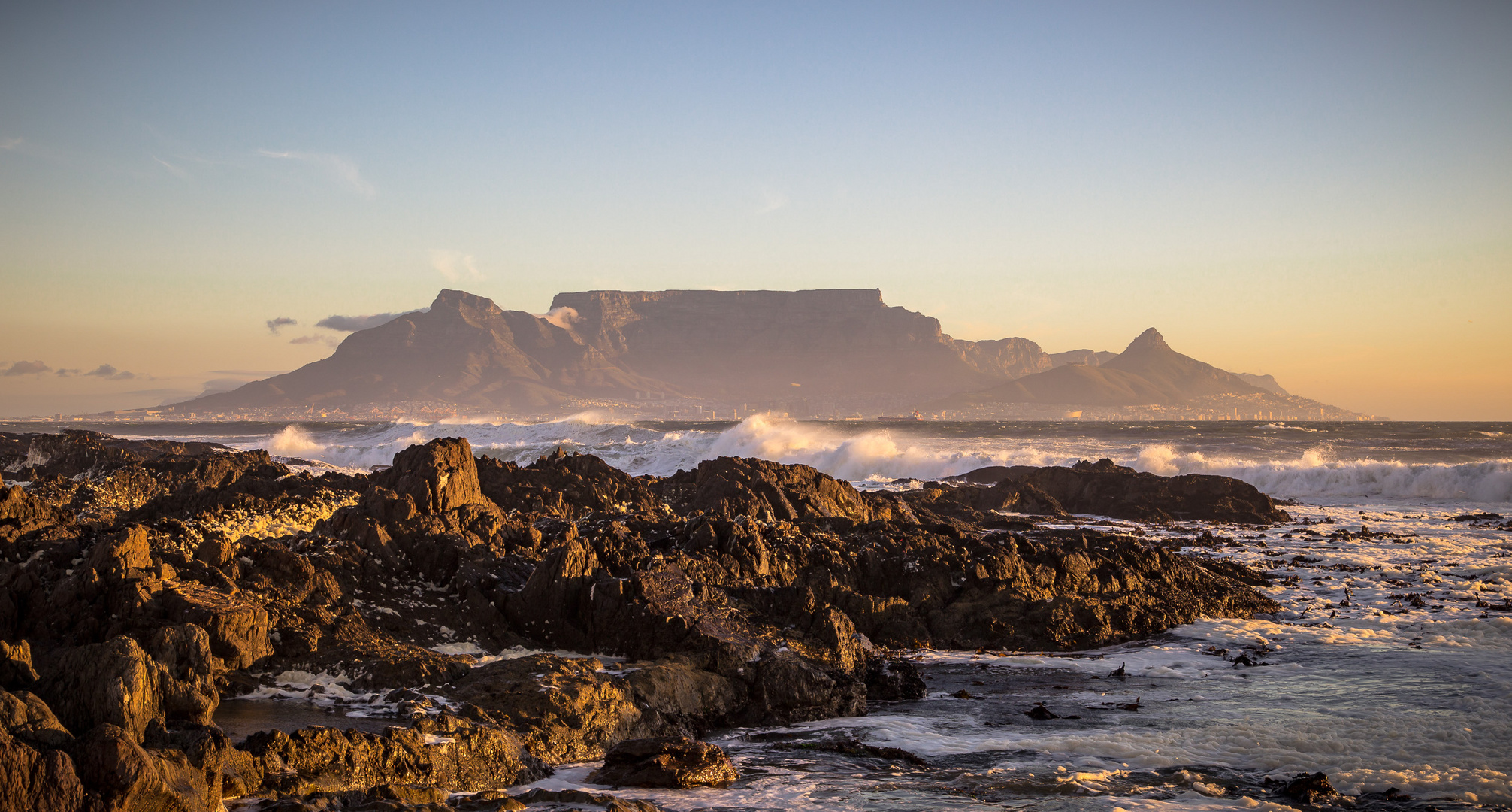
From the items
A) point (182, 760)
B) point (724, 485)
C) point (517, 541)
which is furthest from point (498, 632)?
point (724, 485)

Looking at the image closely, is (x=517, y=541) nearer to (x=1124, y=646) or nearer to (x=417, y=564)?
(x=417, y=564)

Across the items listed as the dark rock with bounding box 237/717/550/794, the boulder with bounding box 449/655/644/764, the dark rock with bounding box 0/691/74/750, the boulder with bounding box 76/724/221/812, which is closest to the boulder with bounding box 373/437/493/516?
the boulder with bounding box 449/655/644/764

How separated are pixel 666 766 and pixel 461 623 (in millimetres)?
4682

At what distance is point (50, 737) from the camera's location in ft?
18.5

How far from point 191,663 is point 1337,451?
66.3 m

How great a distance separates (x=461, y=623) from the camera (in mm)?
11180

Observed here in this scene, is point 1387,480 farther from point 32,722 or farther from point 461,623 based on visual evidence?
point 32,722

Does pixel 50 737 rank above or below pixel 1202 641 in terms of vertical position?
above

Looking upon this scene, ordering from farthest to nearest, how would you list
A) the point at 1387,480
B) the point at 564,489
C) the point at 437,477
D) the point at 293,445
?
the point at 293,445
the point at 1387,480
the point at 564,489
the point at 437,477

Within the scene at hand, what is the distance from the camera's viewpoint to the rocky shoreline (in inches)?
260

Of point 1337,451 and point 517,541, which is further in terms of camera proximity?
point 1337,451

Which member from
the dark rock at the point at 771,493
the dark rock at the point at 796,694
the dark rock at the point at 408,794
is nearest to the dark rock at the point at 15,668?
the dark rock at the point at 408,794

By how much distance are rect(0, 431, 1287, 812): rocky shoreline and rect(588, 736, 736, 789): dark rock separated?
0.08ft

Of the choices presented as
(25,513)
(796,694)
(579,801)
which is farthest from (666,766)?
(25,513)
